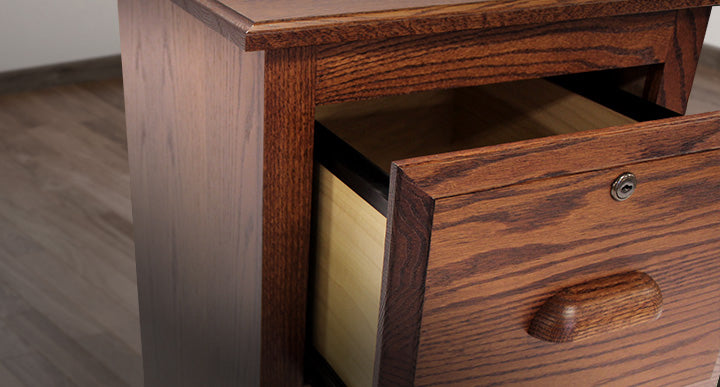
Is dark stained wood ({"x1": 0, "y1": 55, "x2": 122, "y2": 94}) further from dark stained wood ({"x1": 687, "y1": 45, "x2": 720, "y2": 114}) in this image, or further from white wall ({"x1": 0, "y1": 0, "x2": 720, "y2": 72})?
dark stained wood ({"x1": 687, "y1": 45, "x2": 720, "y2": 114})

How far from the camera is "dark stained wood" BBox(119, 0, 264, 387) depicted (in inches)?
20.3

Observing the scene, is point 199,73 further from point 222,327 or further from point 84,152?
point 84,152

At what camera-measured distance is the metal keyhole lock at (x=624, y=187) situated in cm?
47

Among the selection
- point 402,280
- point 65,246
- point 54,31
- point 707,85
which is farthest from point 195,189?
point 707,85

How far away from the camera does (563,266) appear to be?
1.58ft

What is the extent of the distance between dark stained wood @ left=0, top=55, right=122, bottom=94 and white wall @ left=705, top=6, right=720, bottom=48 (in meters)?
1.61

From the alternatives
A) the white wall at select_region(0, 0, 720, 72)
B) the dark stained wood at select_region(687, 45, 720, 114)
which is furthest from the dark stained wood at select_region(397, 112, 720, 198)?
the white wall at select_region(0, 0, 720, 72)

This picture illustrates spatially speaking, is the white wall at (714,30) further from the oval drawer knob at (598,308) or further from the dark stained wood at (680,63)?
the oval drawer knob at (598,308)

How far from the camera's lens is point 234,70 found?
501 millimetres

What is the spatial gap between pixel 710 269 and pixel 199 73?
359 millimetres

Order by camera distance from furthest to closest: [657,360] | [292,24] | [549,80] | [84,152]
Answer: [84,152] < [549,80] < [657,360] < [292,24]

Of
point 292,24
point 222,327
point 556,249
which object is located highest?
point 292,24

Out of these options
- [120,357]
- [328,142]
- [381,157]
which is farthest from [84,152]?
[328,142]

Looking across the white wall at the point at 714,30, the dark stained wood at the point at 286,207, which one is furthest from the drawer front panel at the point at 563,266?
the white wall at the point at 714,30
